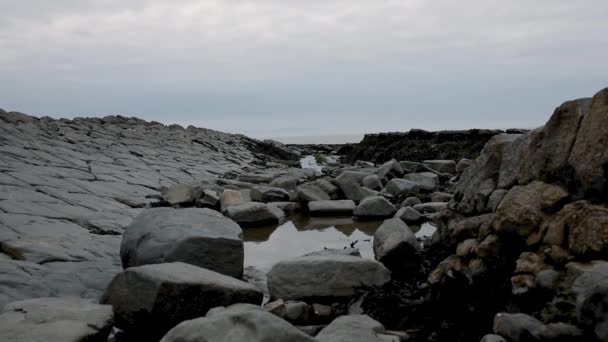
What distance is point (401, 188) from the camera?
349 inches

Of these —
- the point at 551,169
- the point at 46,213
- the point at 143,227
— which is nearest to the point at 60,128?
the point at 46,213

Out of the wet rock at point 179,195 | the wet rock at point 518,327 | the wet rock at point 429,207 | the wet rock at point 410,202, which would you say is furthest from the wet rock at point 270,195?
the wet rock at point 518,327

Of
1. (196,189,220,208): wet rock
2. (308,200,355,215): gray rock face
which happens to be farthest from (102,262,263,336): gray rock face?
(196,189,220,208): wet rock

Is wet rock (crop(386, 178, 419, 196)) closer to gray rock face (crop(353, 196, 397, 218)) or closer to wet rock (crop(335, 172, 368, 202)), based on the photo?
wet rock (crop(335, 172, 368, 202))

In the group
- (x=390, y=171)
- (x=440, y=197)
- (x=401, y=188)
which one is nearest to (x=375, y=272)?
(x=440, y=197)

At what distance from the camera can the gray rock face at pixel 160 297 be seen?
2.93 meters

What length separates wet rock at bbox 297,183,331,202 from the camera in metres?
8.11

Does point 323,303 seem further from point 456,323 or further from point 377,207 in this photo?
point 377,207

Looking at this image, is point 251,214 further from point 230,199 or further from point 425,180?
point 425,180

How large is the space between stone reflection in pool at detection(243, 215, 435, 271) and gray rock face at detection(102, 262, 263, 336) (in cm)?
170

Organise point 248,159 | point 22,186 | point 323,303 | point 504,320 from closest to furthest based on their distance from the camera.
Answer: point 504,320 < point 323,303 < point 22,186 < point 248,159

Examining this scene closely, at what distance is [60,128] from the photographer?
48.0ft

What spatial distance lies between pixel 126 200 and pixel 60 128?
8068mm

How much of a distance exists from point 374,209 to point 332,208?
0.68 meters
